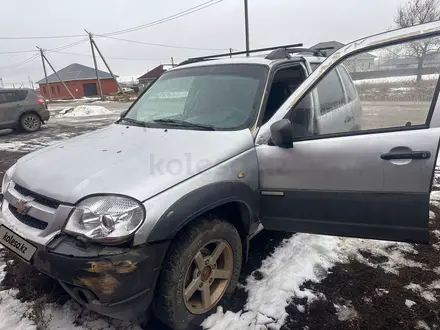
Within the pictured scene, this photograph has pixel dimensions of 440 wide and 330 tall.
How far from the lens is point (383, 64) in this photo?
2.42 metres

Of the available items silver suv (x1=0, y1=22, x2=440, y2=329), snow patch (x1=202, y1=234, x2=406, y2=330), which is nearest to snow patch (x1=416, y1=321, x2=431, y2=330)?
snow patch (x1=202, y1=234, x2=406, y2=330)

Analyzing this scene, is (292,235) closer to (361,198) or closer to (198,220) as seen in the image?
(361,198)

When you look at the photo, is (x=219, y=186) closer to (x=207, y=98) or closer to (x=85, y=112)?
(x=207, y=98)

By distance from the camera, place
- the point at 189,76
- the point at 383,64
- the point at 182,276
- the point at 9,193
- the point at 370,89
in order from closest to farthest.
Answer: the point at 182,276 → the point at 9,193 → the point at 383,64 → the point at 370,89 → the point at 189,76

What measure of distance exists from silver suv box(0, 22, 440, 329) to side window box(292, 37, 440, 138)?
0.01 meters

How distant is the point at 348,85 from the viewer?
284 cm

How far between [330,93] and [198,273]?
1.93 m

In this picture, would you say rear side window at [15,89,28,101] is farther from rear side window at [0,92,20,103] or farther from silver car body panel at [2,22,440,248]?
silver car body panel at [2,22,440,248]

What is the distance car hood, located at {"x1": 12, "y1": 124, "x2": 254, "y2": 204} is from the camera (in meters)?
1.82

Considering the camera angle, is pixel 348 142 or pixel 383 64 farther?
pixel 383 64

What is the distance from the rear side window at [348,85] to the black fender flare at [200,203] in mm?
1296

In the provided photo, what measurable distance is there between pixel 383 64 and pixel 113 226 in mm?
2319

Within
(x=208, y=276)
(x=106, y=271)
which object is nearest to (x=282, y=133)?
(x=208, y=276)

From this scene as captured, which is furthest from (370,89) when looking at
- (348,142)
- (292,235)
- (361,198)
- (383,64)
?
(292,235)
